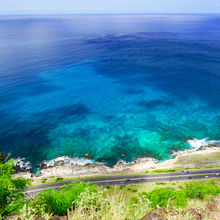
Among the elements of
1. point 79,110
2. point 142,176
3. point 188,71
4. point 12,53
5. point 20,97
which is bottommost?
point 142,176

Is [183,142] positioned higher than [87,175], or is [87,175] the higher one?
[183,142]

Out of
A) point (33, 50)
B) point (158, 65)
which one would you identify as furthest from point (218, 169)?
point (33, 50)

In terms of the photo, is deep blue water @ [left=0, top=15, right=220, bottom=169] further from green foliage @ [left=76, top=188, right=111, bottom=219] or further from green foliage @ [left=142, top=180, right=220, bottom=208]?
green foliage @ [left=76, top=188, right=111, bottom=219]

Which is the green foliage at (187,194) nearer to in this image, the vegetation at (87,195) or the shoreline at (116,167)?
the vegetation at (87,195)

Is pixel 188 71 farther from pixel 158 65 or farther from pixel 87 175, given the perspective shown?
pixel 87 175

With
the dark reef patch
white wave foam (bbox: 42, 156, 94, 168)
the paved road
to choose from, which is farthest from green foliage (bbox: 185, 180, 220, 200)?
the dark reef patch

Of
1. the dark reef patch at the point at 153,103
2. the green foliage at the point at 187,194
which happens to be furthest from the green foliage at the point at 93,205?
the dark reef patch at the point at 153,103

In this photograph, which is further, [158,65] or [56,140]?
[158,65]
